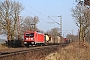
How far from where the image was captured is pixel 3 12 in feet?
181

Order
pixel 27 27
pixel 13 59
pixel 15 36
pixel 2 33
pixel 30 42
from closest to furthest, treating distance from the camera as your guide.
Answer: pixel 13 59
pixel 30 42
pixel 2 33
pixel 15 36
pixel 27 27

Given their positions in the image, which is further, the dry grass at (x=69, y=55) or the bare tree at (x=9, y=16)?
the bare tree at (x=9, y=16)

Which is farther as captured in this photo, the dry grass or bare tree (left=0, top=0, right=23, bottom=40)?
bare tree (left=0, top=0, right=23, bottom=40)

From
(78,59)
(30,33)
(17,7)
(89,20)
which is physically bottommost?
(78,59)

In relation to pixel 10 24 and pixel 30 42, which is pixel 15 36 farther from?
pixel 30 42

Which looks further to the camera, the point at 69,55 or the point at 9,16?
the point at 9,16

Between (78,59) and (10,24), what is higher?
(10,24)

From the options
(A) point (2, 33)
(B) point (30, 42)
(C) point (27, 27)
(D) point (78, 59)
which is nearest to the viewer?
(D) point (78, 59)

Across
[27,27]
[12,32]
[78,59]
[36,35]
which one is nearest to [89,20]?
[36,35]

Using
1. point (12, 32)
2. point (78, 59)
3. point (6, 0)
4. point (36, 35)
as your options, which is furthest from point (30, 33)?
point (78, 59)

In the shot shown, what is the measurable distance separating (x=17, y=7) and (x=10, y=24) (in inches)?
282

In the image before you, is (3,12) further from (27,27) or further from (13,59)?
(13,59)

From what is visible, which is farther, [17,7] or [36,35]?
[17,7]

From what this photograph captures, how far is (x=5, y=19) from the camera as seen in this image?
178 feet
